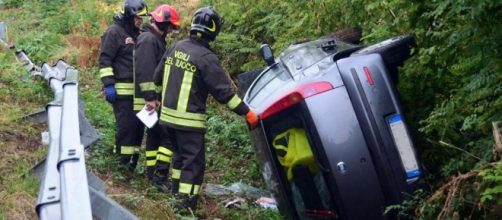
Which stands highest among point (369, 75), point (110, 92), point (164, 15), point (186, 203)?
point (164, 15)

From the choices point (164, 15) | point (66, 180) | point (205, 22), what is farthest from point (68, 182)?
point (164, 15)

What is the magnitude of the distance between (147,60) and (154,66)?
96 mm

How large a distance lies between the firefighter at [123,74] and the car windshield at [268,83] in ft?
5.77

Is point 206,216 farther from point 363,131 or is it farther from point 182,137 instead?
point 363,131

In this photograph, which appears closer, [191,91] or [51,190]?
[51,190]

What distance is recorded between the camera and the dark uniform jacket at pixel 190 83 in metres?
5.80

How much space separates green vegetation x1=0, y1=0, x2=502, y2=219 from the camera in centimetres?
411

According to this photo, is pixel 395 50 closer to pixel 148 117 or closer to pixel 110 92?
pixel 148 117

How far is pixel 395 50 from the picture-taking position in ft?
16.7

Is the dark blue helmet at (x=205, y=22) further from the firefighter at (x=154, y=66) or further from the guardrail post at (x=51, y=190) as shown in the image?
the guardrail post at (x=51, y=190)

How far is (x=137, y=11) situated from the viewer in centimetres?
724

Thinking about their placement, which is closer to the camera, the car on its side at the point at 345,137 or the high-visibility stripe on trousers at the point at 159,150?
the car on its side at the point at 345,137

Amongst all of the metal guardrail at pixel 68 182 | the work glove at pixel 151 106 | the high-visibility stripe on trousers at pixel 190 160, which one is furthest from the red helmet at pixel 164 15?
the metal guardrail at pixel 68 182

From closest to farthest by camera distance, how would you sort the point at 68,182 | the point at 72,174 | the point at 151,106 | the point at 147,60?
1. the point at 68,182
2. the point at 72,174
3. the point at 151,106
4. the point at 147,60
